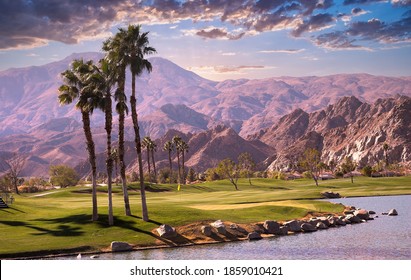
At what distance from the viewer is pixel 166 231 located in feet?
159

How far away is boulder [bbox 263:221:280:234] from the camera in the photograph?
53031mm

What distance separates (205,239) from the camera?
48969 mm

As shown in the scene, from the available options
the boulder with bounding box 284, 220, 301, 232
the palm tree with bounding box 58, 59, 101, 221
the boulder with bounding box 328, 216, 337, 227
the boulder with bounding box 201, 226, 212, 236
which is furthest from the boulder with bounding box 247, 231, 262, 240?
the palm tree with bounding box 58, 59, 101, 221

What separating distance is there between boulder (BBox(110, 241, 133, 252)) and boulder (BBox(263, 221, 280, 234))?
47.2 ft

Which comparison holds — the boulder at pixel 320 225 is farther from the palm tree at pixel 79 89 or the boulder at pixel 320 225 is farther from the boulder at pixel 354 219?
the palm tree at pixel 79 89

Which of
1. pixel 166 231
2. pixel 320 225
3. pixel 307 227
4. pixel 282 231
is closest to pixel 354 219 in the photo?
pixel 320 225

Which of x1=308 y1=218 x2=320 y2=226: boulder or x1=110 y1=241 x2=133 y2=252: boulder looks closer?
x1=110 y1=241 x2=133 y2=252: boulder

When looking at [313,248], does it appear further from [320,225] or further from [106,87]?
[106,87]

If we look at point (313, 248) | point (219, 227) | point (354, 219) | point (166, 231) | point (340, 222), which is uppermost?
point (166, 231)

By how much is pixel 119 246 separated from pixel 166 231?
5202mm

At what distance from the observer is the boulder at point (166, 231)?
4819 centimetres

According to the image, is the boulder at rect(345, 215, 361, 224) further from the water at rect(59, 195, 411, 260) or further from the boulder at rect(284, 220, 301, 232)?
the boulder at rect(284, 220, 301, 232)
